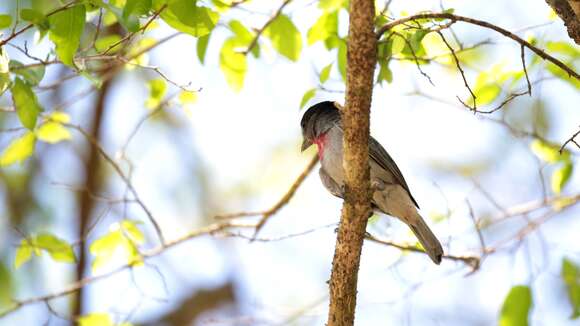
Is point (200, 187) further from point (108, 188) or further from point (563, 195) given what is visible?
point (563, 195)

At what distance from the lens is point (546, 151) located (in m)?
4.96

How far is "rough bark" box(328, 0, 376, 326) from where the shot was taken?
→ 2.87m

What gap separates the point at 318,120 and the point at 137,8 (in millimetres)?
2072

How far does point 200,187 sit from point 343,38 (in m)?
5.61

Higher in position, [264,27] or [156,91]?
[264,27]

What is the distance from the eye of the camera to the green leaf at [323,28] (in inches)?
169

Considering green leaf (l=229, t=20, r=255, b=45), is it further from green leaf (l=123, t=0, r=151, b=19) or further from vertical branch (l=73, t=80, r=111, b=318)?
vertical branch (l=73, t=80, r=111, b=318)

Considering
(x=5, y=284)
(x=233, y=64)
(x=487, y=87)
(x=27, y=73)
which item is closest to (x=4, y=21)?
(x=27, y=73)

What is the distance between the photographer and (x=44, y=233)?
179 inches

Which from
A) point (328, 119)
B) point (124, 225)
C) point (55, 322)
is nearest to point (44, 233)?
point (124, 225)

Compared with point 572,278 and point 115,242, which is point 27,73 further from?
point 572,278

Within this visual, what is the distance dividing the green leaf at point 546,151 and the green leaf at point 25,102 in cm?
317

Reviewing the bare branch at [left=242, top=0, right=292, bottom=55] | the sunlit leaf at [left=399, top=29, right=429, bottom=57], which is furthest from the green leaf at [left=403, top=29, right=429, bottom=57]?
the bare branch at [left=242, top=0, right=292, bottom=55]

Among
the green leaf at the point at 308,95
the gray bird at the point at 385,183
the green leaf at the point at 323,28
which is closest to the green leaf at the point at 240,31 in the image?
the green leaf at the point at 323,28
